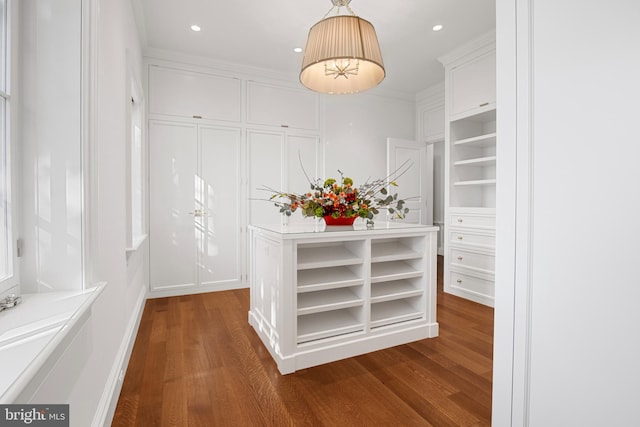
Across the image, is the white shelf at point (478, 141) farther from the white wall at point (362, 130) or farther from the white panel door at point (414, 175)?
the white wall at point (362, 130)

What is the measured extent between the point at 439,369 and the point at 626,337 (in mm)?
1531

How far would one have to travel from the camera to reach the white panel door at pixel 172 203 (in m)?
3.59

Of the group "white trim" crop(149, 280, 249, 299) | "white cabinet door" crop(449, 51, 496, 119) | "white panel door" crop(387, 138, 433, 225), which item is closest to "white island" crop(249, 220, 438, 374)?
"white trim" crop(149, 280, 249, 299)

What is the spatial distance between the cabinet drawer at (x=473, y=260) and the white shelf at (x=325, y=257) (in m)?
1.81

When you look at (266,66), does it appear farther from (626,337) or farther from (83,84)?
(626,337)

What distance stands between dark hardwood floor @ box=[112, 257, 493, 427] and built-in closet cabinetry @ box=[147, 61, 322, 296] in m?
1.19

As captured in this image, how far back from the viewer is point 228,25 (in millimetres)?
3109

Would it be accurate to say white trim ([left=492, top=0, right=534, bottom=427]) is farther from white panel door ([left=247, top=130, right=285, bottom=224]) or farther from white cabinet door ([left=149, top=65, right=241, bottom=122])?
white cabinet door ([left=149, top=65, right=241, bottom=122])

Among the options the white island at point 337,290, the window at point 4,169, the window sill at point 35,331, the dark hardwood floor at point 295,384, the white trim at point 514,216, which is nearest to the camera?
the window sill at point 35,331

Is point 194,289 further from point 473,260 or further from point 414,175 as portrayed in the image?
point 414,175

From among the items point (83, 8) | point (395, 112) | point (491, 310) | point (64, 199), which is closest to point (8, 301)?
point (64, 199)

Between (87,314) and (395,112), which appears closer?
(87,314)

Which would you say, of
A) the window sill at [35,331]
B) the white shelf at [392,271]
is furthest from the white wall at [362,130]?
the window sill at [35,331]

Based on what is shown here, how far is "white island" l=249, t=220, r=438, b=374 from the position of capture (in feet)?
6.61
